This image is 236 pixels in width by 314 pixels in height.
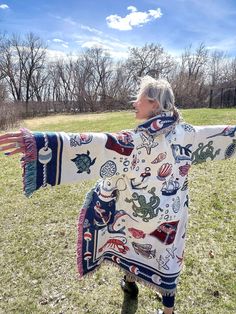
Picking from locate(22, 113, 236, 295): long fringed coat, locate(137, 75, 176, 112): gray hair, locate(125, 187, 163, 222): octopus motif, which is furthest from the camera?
locate(125, 187, 163, 222): octopus motif

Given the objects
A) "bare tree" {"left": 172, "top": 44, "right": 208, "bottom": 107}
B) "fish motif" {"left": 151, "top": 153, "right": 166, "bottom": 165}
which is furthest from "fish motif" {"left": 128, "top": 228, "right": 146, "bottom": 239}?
"bare tree" {"left": 172, "top": 44, "right": 208, "bottom": 107}

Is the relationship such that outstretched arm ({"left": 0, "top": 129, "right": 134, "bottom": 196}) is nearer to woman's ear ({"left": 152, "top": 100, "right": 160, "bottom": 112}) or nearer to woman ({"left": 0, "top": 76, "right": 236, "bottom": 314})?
woman ({"left": 0, "top": 76, "right": 236, "bottom": 314})

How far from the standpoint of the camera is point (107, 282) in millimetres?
3096

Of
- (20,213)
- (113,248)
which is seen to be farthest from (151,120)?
(20,213)

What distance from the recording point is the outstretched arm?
1.76 meters

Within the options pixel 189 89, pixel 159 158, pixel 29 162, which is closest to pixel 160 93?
pixel 159 158

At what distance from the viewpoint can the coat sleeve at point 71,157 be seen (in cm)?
179

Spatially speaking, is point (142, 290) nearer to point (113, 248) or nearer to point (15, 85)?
point (113, 248)

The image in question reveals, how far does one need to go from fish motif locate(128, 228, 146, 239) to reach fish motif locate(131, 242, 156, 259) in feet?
0.22

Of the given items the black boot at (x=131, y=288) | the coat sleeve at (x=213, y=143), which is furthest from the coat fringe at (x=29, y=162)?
the black boot at (x=131, y=288)

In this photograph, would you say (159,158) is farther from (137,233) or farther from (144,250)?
(144,250)

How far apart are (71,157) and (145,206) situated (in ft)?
2.09

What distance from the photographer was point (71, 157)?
6.19 ft

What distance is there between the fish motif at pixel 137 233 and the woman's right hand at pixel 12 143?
3.34 feet
